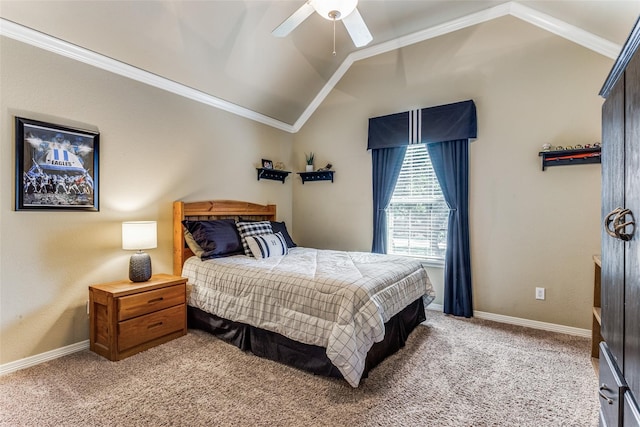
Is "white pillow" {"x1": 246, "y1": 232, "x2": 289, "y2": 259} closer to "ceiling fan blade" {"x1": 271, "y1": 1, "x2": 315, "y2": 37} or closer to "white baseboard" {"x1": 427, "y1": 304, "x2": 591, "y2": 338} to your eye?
"ceiling fan blade" {"x1": 271, "y1": 1, "x2": 315, "y2": 37}

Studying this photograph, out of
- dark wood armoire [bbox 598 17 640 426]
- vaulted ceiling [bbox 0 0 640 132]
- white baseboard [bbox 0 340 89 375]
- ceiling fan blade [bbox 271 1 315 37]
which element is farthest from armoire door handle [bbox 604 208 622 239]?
white baseboard [bbox 0 340 89 375]

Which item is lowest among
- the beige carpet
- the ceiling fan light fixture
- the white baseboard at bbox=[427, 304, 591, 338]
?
the beige carpet

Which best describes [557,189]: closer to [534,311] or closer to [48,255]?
[534,311]

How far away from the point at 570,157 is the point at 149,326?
407cm

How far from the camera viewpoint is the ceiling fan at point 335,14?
6.86 feet

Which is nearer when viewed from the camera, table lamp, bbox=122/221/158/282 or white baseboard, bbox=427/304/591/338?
table lamp, bbox=122/221/158/282

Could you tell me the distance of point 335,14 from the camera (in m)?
2.18

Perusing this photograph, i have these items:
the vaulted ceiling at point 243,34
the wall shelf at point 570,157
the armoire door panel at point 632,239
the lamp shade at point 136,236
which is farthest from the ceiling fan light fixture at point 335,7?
the wall shelf at point 570,157

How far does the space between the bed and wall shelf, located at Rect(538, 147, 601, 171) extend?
1630mm

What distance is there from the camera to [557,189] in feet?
10.1

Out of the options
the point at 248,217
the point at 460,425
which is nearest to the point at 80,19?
the point at 248,217

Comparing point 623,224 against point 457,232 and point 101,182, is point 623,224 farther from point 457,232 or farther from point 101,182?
point 101,182

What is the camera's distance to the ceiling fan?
2.09 metres

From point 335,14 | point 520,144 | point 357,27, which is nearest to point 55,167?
point 335,14
